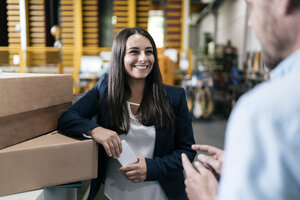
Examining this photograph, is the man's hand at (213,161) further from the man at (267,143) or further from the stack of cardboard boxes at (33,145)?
the stack of cardboard boxes at (33,145)

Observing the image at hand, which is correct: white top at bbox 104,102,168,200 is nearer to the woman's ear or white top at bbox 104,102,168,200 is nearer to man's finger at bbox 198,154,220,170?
man's finger at bbox 198,154,220,170

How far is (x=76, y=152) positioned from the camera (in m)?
0.97

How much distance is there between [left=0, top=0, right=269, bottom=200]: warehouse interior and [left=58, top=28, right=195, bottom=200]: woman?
362 mm

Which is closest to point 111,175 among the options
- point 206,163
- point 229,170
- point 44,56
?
point 206,163

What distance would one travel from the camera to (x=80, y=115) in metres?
1.27

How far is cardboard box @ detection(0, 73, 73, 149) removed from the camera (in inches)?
33.8

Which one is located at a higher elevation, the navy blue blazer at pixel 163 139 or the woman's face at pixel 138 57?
the woman's face at pixel 138 57

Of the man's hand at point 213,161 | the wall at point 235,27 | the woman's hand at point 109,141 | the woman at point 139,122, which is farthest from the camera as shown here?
the wall at point 235,27

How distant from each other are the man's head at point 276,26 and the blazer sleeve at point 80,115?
0.81m

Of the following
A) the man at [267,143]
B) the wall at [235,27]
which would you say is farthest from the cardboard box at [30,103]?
the wall at [235,27]

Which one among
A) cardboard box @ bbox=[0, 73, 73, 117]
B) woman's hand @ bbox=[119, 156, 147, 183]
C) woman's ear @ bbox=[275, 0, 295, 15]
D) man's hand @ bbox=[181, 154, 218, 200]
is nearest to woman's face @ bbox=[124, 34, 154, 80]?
cardboard box @ bbox=[0, 73, 73, 117]

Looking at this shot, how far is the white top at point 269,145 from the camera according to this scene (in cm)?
37

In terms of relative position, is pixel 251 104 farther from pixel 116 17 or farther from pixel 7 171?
pixel 116 17

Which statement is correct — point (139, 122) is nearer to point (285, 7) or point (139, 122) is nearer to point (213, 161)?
point (213, 161)
